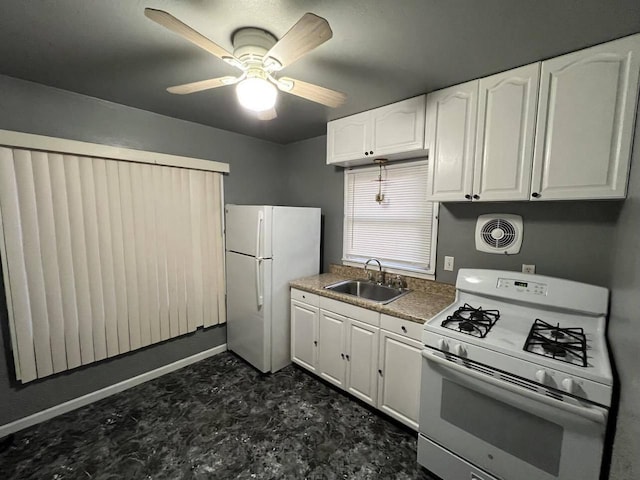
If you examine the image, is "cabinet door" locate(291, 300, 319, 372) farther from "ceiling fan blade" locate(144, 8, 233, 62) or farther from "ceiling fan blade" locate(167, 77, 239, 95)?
"ceiling fan blade" locate(144, 8, 233, 62)

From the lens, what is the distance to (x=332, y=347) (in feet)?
7.50

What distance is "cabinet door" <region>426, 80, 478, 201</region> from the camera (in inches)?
69.2

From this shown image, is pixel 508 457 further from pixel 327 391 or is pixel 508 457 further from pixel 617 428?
pixel 327 391

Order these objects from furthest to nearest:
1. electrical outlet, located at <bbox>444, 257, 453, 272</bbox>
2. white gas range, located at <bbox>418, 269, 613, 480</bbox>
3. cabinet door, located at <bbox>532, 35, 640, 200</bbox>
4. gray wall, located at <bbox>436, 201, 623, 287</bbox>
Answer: electrical outlet, located at <bbox>444, 257, 453, 272</bbox>, gray wall, located at <bbox>436, 201, 623, 287</bbox>, cabinet door, located at <bbox>532, 35, 640, 200</bbox>, white gas range, located at <bbox>418, 269, 613, 480</bbox>

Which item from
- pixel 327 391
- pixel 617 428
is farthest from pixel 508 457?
pixel 327 391

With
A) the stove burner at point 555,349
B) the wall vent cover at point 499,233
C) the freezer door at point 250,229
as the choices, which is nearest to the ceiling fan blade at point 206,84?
the freezer door at point 250,229

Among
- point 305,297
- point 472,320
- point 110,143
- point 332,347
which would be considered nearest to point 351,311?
point 332,347

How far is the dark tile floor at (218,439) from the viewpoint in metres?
1.62

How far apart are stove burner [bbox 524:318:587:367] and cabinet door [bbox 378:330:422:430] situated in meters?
0.61

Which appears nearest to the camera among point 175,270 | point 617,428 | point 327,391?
point 617,428

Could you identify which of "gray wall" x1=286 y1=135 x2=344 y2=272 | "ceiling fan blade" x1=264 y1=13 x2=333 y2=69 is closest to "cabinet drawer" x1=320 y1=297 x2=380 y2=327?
"gray wall" x1=286 y1=135 x2=344 y2=272

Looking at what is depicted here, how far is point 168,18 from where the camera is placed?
94 cm

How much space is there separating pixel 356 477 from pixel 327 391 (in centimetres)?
78

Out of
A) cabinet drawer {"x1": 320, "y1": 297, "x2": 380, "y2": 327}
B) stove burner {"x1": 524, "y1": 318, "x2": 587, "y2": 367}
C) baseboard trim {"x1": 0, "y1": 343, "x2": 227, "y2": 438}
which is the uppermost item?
stove burner {"x1": 524, "y1": 318, "x2": 587, "y2": 367}
